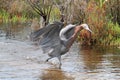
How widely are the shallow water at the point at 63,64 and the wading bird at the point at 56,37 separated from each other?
16.8 inches

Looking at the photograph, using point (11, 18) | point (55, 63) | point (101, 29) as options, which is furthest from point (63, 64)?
point (11, 18)

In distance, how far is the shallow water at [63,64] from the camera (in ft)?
29.3

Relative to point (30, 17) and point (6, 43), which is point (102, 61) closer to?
point (6, 43)

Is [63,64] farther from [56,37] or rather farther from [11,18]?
[11,18]

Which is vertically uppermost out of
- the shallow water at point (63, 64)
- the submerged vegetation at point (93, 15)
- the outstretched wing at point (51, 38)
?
the submerged vegetation at point (93, 15)

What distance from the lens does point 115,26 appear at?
50.2ft

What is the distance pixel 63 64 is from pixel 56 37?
78 cm

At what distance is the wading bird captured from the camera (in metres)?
10.1

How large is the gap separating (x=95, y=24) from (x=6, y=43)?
350 cm

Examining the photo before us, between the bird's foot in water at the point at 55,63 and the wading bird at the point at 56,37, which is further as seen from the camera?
the bird's foot in water at the point at 55,63

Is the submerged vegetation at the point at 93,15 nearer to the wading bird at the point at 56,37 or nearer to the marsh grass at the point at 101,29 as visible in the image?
the marsh grass at the point at 101,29

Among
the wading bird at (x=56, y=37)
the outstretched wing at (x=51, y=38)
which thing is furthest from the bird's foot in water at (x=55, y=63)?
the outstretched wing at (x=51, y=38)

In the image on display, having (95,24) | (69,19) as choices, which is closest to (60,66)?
(95,24)

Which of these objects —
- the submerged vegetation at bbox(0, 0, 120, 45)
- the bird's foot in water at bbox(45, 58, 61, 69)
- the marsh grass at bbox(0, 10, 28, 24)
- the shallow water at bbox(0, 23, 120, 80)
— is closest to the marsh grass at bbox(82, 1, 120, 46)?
the submerged vegetation at bbox(0, 0, 120, 45)
